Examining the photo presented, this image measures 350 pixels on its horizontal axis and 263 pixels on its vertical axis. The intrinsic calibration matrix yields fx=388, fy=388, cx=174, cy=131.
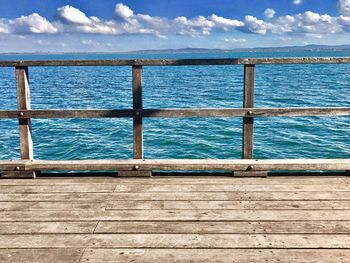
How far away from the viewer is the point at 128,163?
208 inches

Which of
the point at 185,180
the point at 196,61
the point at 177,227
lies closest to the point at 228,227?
the point at 177,227

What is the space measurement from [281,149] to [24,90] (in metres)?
13.5

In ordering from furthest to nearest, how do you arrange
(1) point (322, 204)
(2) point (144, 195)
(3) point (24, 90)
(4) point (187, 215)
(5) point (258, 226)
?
(3) point (24, 90) → (2) point (144, 195) → (1) point (322, 204) → (4) point (187, 215) → (5) point (258, 226)

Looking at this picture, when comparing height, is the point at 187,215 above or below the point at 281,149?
above

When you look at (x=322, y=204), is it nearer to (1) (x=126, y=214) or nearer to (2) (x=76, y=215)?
(1) (x=126, y=214)

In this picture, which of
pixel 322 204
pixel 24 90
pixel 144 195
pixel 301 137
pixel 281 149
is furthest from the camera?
pixel 301 137

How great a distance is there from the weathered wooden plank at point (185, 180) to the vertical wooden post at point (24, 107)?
299 millimetres

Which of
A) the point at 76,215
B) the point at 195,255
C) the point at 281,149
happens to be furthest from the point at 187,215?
the point at 281,149

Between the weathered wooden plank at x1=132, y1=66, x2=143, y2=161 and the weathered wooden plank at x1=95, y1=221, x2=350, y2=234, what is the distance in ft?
5.80

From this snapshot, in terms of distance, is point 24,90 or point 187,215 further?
point 24,90

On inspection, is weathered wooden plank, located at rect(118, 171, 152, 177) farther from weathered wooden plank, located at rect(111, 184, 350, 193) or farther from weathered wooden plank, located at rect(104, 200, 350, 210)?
weathered wooden plank, located at rect(104, 200, 350, 210)

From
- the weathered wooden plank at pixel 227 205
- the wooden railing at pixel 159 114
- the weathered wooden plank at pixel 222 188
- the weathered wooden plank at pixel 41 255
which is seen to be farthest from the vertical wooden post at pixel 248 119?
the weathered wooden plank at pixel 41 255

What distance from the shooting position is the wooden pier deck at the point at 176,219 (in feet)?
10.5

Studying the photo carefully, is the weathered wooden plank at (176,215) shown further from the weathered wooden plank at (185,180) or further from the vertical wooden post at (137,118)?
the vertical wooden post at (137,118)
